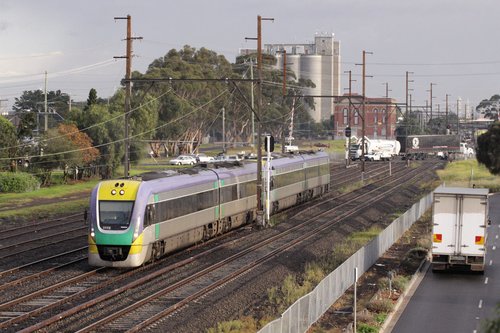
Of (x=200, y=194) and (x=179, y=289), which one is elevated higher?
(x=200, y=194)

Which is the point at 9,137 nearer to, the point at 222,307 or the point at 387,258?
the point at 387,258

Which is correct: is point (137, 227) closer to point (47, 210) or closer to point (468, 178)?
point (47, 210)

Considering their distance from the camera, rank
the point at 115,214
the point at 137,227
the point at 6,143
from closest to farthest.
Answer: the point at 137,227
the point at 115,214
the point at 6,143

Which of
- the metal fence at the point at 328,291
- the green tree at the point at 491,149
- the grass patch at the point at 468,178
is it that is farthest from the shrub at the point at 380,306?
the grass patch at the point at 468,178

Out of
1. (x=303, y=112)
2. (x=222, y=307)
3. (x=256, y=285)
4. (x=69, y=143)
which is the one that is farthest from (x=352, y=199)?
(x=303, y=112)

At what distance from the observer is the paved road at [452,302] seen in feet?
78.7

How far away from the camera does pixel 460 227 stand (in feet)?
105

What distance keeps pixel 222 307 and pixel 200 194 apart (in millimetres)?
11373

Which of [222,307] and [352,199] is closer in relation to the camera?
[222,307]

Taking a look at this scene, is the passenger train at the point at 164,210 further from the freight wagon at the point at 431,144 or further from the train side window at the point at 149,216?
the freight wagon at the point at 431,144

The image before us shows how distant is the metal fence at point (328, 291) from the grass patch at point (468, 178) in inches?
1416

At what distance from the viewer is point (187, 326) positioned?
2216 cm

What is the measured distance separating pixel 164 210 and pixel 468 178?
59.3 meters

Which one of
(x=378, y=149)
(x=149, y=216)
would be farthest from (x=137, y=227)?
(x=378, y=149)
